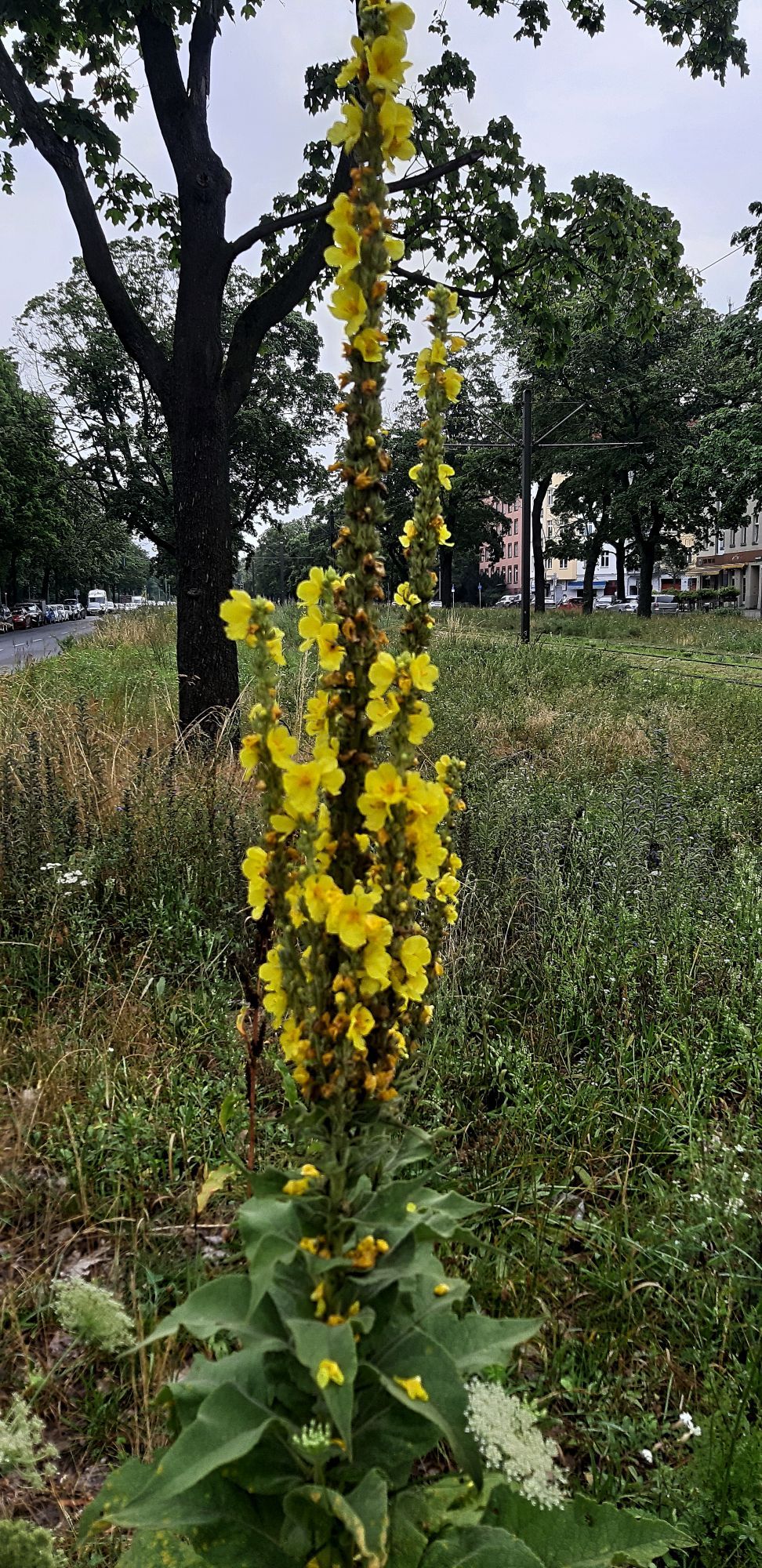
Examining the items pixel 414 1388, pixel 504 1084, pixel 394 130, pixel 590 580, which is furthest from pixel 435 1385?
pixel 590 580

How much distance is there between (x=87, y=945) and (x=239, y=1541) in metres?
2.63

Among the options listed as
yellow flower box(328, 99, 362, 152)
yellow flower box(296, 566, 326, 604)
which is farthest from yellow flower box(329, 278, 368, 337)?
yellow flower box(296, 566, 326, 604)

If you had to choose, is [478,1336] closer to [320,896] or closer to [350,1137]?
[350,1137]

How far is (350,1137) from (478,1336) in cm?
35

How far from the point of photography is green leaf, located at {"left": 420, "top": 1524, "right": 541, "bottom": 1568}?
3.98 feet

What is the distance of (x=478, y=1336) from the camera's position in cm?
123

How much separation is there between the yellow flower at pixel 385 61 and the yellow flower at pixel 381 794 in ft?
2.87

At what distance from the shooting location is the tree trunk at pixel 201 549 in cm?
624

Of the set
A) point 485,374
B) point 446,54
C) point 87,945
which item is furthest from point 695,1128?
point 485,374

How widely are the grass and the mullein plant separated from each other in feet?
1.83

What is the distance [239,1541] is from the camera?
1.15 meters

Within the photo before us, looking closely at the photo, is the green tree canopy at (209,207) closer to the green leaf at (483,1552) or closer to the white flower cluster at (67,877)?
the white flower cluster at (67,877)

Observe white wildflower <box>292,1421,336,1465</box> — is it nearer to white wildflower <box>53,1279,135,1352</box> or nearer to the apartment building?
white wildflower <box>53,1279,135,1352</box>

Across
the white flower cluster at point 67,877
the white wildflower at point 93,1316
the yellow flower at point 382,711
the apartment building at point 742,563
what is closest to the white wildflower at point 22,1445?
the white wildflower at point 93,1316
